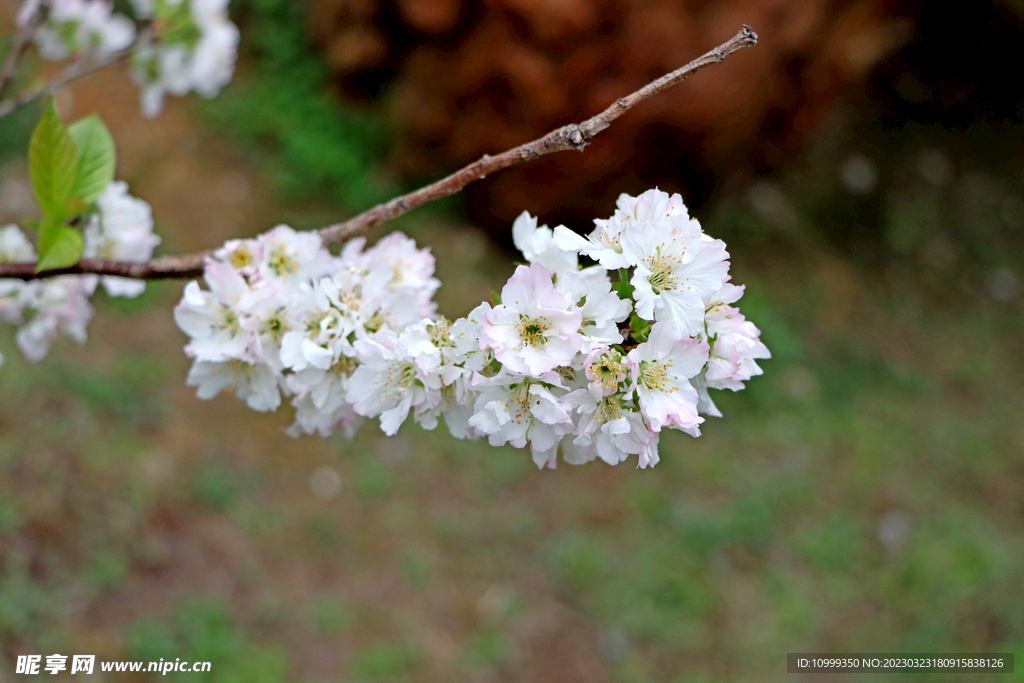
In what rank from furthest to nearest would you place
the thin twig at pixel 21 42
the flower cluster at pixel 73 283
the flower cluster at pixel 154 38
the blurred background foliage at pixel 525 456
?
the blurred background foliage at pixel 525 456, the flower cluster at pixel 154 38, the thin twig at pixel 21 42, the flower cluster at pixel 73 283

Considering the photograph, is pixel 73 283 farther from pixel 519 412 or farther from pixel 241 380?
pixel 519 412

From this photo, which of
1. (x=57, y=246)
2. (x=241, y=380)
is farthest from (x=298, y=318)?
(x=57, y=246)

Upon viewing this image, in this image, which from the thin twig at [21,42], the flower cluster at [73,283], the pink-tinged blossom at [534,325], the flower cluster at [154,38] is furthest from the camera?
the flower cluster at [154,38]

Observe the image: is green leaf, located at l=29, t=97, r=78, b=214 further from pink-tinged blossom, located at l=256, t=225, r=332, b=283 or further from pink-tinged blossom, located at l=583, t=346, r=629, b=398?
pink-tinged blossom, located at l=583, t=346, r=629, b=398

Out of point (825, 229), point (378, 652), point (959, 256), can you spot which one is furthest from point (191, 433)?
point (959, 256)

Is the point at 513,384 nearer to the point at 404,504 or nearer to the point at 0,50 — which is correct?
the point at 404,504

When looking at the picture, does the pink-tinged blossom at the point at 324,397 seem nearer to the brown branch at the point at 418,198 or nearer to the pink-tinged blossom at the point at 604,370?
the brown branch at the point at 418,198

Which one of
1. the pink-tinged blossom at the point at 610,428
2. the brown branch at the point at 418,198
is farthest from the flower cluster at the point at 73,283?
the pink-tinged blossom at the point at 610,428
